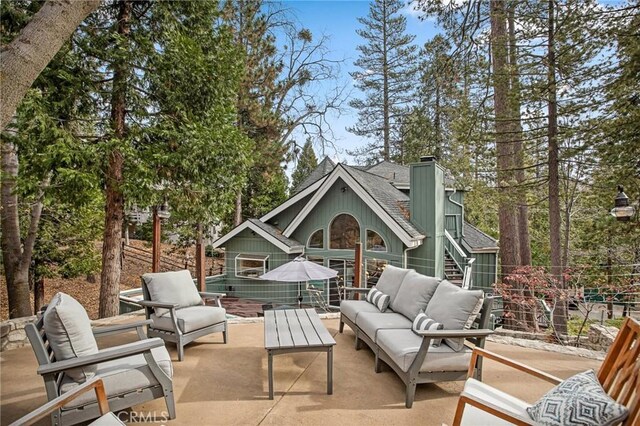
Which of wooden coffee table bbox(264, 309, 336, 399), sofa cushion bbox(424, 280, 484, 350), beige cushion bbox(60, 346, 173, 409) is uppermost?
sofa cushion bbox(424, 280, 484, 350)

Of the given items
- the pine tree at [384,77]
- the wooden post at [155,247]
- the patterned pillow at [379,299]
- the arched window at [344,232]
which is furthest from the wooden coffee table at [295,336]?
the pine tree at [384,77]

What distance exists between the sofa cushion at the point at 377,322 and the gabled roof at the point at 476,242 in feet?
24.6

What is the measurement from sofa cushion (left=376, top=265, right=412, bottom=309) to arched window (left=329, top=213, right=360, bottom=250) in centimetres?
443

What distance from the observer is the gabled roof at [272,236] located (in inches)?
384

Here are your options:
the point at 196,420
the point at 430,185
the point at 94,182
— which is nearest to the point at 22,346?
the point at 94,182

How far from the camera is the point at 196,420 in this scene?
8.70ft

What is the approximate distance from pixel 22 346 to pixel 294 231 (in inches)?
266

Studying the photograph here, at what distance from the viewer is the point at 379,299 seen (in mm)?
4281

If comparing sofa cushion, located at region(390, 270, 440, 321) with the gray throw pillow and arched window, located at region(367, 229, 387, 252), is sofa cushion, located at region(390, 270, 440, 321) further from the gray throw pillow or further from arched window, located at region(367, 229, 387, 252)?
arched window, located at region(367, 229, 387, 252)

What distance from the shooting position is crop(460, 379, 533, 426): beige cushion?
1835 millimetres

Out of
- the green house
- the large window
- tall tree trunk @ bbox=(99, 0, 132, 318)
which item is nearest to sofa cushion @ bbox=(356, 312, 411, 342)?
the green house

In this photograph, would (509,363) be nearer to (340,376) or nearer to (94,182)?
(340,376)

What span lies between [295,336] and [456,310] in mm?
1504

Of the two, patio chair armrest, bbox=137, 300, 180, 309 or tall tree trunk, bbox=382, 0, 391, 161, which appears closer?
patio chair armrest, bbox=137, 300, 180, 309
